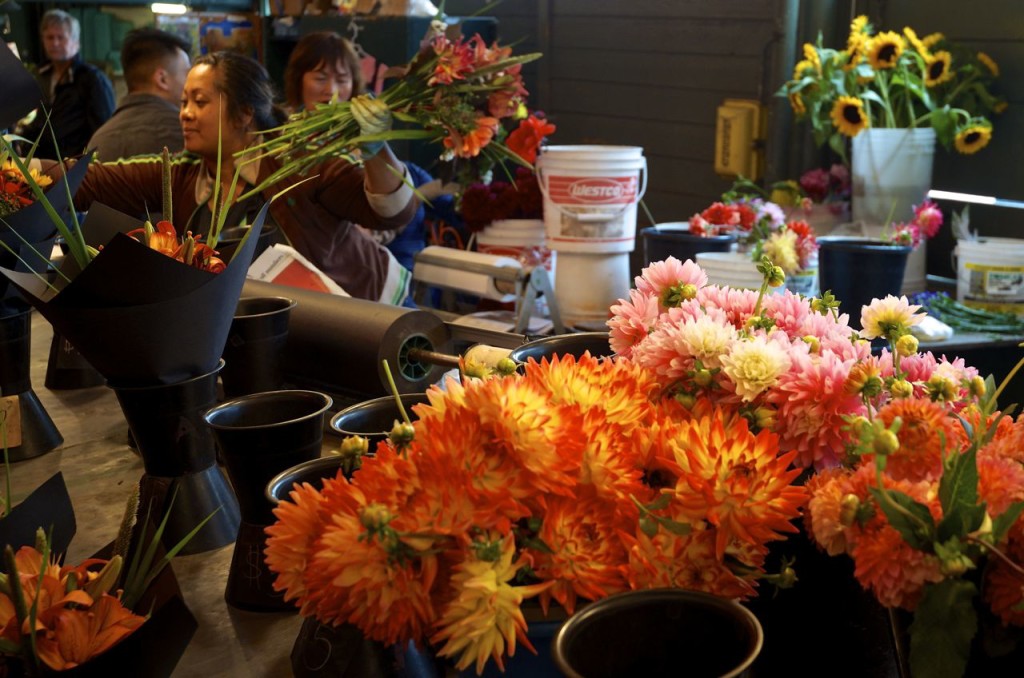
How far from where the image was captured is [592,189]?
2.78 meters

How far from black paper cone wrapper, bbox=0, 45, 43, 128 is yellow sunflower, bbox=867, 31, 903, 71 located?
2211 millimetres

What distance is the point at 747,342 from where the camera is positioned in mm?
849

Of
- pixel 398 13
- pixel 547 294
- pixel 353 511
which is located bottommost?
pixel 547 294

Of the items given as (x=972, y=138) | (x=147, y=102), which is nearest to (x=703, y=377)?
(x=972, y=138)

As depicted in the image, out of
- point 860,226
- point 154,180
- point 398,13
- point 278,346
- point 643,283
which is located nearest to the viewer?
point 643,283

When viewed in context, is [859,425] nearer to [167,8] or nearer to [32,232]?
[32,232]

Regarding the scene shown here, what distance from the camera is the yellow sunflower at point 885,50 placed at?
3.06 metres

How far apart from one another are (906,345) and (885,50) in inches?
98.5

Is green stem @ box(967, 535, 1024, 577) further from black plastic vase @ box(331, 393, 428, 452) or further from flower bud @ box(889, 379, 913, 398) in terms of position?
black plastic vase @ box(331, 393, 428, 452)

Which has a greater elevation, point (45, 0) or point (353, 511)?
point (45, 0)

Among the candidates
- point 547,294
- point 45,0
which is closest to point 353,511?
point 547,294

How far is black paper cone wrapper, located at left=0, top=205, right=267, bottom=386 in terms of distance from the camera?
1.08m

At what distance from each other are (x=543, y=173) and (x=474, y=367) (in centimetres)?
216

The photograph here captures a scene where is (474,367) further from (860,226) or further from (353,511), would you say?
(860,226)
